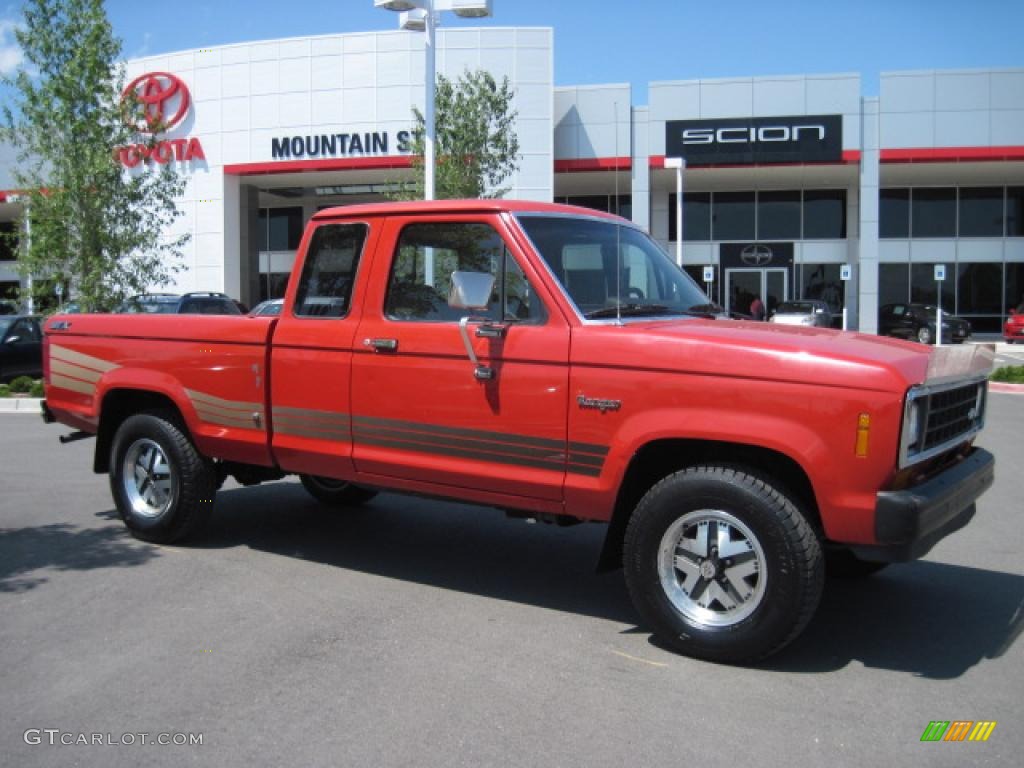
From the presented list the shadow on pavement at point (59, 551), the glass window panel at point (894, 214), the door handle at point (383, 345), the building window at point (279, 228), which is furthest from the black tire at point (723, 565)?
the building window at point (279, 228)

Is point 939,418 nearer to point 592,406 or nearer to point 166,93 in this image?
point 592,406

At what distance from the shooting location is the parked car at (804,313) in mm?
27516

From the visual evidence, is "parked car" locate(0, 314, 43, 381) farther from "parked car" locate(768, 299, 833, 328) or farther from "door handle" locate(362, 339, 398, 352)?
"parked car" locate(768, 299, 833, 328)

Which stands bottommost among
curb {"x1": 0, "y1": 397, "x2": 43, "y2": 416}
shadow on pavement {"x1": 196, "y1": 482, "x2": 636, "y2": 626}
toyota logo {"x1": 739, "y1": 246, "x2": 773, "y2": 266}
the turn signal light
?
shadow on pavement {"x1": 196, "y1": 482, "x2": 636, "y2": 626}

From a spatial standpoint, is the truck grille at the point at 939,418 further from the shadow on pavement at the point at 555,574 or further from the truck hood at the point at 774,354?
the shadow on pavement at the point at 555,574

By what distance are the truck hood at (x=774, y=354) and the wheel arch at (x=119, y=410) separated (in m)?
3.13

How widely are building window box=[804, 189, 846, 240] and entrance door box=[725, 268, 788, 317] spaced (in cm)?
185

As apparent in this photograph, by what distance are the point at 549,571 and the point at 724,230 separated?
31242 mm

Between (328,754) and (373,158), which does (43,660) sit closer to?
(328,754)

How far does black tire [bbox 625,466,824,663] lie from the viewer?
3.93 metres

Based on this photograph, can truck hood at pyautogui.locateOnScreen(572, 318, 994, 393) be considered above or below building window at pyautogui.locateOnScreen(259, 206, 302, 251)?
below

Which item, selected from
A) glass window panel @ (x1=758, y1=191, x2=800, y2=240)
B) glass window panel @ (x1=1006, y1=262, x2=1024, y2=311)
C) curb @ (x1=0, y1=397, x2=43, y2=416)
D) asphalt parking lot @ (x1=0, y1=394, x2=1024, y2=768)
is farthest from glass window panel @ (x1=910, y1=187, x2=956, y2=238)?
asphalt parking lot @ (x1=0, y1=394, x2=1024, y2=768)

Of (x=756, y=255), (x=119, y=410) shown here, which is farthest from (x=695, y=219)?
(x=119, y=410)

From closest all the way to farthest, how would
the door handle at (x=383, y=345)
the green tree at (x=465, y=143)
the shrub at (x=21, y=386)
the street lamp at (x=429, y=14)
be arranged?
the door handle at (x=383, y=345) → the street lamp at (x=429, y=14) → the shrub at (x=21, y=386) → the green tree at (x=465, y=143)
